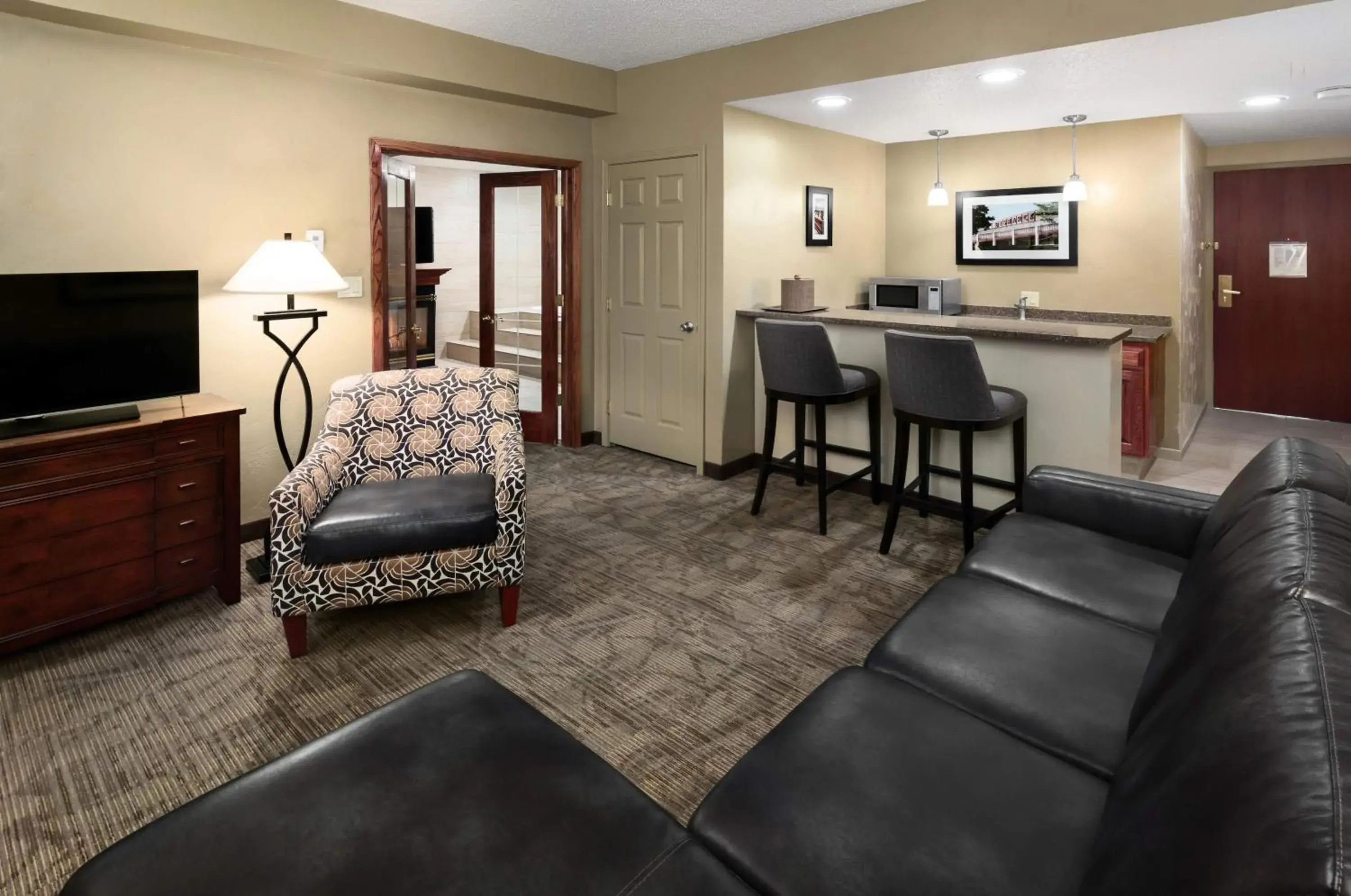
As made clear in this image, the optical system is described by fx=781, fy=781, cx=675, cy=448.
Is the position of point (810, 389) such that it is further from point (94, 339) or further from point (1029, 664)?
point (94, 339)

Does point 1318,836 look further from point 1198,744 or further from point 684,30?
point 684,30

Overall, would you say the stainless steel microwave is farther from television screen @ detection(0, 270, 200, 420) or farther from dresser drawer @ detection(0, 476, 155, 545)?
dresser drawer @ detection(0, 476, 155, 545)

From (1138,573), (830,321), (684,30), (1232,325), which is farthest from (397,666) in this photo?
(1232,325)

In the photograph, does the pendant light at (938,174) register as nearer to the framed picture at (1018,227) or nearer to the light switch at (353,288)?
the framed picture at (1018,227)

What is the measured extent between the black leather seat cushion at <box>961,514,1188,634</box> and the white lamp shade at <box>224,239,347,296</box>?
274cm

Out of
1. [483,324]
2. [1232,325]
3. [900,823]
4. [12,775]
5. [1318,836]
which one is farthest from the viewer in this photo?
[1232,325]

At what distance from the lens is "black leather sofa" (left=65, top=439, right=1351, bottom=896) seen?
83 centimetres

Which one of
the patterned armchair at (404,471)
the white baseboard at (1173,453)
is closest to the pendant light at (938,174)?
the white baseboard at (1173,453)

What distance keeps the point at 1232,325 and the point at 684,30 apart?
5200mm


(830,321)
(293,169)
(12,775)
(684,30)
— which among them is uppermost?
(684,30)

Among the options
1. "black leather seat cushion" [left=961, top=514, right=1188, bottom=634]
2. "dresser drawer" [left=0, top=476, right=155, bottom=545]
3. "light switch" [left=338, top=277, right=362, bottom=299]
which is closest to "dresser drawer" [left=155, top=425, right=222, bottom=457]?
"dresser drawer" [left=0, top=476, right=155, bottom=545]

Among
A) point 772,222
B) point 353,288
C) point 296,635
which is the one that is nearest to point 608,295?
point 772,222

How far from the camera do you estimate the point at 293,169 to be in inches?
150

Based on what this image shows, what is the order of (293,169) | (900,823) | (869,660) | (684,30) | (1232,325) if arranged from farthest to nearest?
(1232,325) < (684,30) < (293,169) < (869,660) < (900,823)
